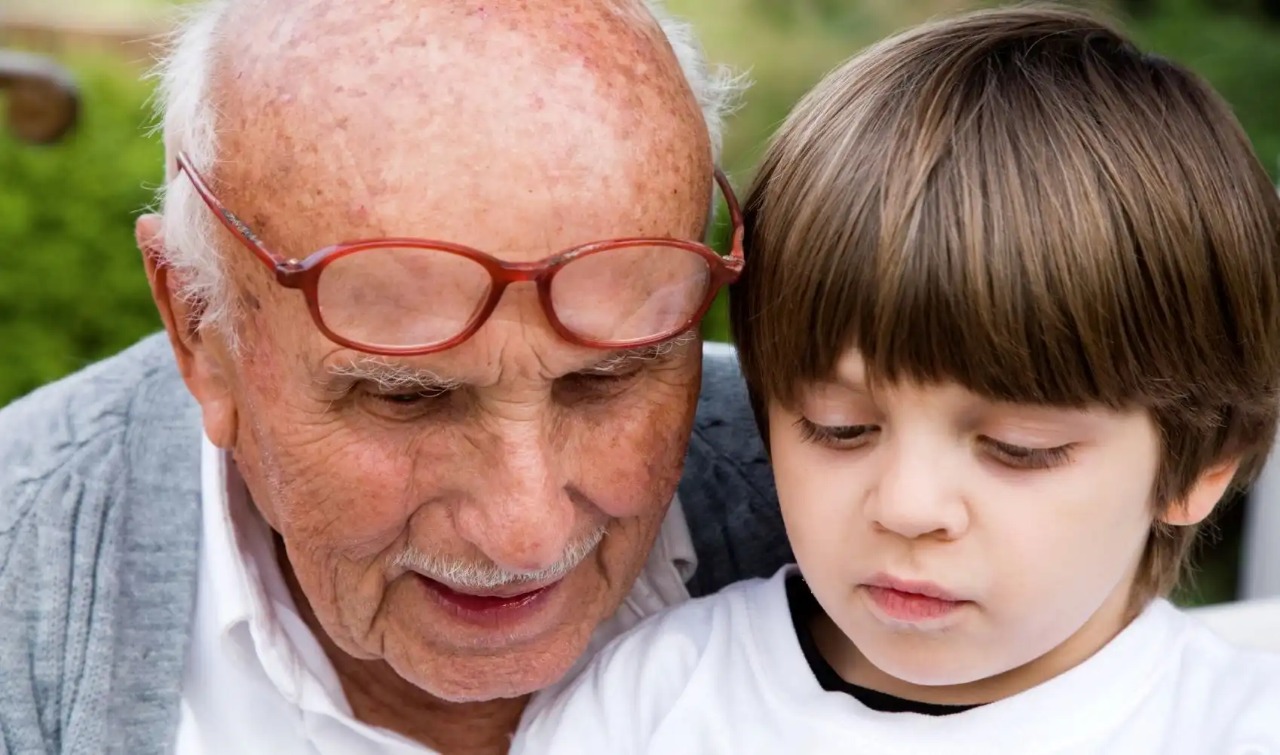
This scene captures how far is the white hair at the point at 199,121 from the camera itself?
2188 mm

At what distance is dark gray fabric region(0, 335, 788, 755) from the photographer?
90.1 inches

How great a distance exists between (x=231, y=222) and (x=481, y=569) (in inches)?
22.5

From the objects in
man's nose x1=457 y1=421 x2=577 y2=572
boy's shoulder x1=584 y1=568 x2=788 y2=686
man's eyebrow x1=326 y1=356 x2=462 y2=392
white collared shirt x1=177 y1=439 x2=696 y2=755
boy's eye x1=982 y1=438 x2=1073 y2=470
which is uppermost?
boy's eye x1=982 y1=438 x2=1073 y2=470

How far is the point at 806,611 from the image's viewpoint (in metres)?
2.29

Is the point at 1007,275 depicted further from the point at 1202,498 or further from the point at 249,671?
the point at 249,671

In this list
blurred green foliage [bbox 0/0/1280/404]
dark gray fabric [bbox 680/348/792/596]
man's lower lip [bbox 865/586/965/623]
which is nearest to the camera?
man's lower lip [bbox 865/586/965/623]

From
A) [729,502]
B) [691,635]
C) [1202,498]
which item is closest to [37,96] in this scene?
[729,502]

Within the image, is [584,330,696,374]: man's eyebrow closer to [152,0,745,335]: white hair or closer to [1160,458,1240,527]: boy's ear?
[152,0,745,335]: white hair

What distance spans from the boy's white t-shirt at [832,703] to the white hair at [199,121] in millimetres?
714

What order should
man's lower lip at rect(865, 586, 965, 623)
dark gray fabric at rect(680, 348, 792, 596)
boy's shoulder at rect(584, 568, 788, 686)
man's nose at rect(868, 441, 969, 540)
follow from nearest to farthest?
1. man's nose at rect(868, 441, 969, 540)
2. man's lower lip at rect(865, 586, 965, 623)
3. boy's shoulder at rect(584, 568, 788, 686)
4. dark gray fabric at rect(680, 348, 792, 596)

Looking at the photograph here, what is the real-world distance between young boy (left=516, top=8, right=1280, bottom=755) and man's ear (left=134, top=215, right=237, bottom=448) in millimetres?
778

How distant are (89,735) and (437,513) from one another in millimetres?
626

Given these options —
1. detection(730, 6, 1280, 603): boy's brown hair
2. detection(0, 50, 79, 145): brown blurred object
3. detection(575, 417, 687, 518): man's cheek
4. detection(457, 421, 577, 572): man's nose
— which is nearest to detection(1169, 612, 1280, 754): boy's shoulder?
detection(730, 6, 1280, 603): boy's brown hair

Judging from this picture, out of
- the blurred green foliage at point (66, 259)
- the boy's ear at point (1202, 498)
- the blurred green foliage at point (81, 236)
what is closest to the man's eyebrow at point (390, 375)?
the boy's ear at point (1202, 498)
